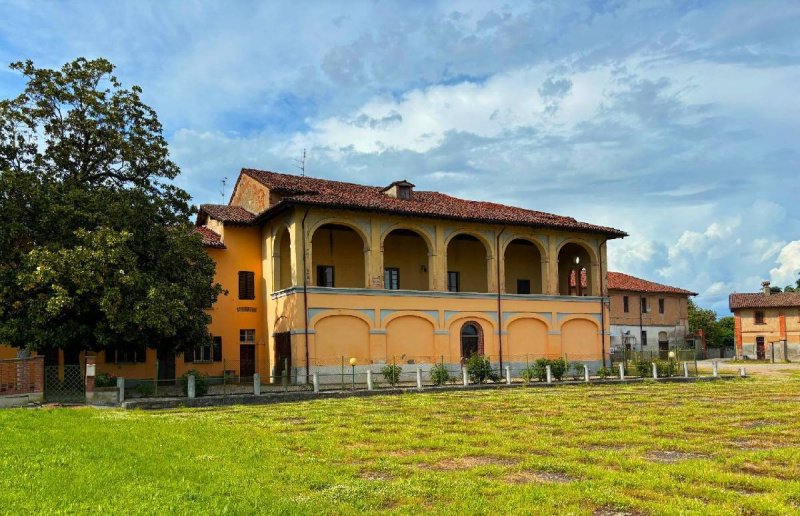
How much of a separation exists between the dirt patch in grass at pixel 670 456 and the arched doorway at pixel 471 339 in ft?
77.6

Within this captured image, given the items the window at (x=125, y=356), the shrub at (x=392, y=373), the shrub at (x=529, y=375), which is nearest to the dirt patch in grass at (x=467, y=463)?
the shrub at (x=392, y=373)

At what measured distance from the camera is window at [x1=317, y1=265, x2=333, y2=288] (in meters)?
33.8

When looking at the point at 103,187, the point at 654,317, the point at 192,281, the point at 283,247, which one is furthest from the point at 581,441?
the point at 654,317

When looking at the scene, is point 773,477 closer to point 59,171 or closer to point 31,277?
point 31,277

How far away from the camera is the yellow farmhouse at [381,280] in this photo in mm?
30797

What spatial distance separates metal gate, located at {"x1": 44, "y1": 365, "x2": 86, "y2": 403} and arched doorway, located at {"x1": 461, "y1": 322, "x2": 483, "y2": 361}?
17.6 metres

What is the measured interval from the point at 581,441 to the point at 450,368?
21478 millimetres

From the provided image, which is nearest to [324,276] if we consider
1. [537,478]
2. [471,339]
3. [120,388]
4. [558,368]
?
[471,339]

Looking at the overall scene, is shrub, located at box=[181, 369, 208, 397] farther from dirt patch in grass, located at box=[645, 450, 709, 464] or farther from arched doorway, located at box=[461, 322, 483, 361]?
dirt patch in grass, located at box=[645, 450, 709, 464]

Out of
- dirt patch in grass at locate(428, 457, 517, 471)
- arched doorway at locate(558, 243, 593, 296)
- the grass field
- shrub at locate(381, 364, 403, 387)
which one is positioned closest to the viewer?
the grass field

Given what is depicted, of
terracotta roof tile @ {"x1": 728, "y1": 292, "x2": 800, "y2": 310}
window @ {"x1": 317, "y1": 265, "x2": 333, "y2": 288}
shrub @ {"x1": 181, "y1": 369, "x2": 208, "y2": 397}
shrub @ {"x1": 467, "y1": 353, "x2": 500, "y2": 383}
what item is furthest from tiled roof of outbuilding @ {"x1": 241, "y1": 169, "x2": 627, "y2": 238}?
terracotta roof tile @ {"x1": 728, "y1": 292, "x2": 800, "y2": 310}

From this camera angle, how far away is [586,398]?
21922 millimetres

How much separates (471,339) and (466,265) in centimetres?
481

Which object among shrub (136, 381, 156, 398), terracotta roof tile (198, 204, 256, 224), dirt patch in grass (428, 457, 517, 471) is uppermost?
terracotta roof tile (198, 204, 256, 224)
